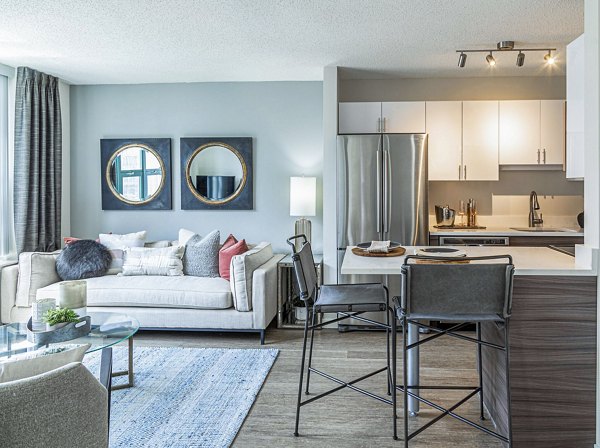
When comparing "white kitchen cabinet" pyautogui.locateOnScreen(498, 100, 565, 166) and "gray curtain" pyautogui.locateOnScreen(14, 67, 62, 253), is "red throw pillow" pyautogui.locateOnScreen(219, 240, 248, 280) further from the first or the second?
"white kitchen cabinet" pyautogui.locateOnScreen(498, 100, 565, 166)

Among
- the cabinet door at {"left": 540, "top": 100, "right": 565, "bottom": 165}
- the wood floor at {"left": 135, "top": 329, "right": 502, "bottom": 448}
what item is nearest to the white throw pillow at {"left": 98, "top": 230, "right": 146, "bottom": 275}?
the wood floor at {"left": 135, "top": 329, "right": 502, "bottom": 448}

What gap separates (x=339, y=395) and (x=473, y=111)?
10.4 feet

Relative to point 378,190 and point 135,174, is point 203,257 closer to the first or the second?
point 135,174

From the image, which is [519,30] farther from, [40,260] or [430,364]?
[40,260]

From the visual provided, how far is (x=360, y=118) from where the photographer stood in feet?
17.2

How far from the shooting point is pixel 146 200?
5.77 metres

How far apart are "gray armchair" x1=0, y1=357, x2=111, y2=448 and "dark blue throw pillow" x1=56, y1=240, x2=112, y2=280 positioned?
350cm

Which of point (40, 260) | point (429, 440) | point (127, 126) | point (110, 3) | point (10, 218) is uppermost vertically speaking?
point (110, 3)

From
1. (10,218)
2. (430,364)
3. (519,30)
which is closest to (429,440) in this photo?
(430,364)

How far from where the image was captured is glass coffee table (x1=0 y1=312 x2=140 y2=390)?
278 centimetres

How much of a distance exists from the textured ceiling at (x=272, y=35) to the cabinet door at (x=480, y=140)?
391mm

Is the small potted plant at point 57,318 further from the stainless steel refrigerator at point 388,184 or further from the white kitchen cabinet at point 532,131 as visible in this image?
the white kitchen cabinet at point 532,131

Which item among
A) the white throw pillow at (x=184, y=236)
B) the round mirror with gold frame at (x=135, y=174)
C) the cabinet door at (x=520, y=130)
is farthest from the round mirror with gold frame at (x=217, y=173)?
the cabinet door at (x=520, y=130)

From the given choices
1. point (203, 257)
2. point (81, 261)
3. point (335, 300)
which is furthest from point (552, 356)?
point (81, 261)
